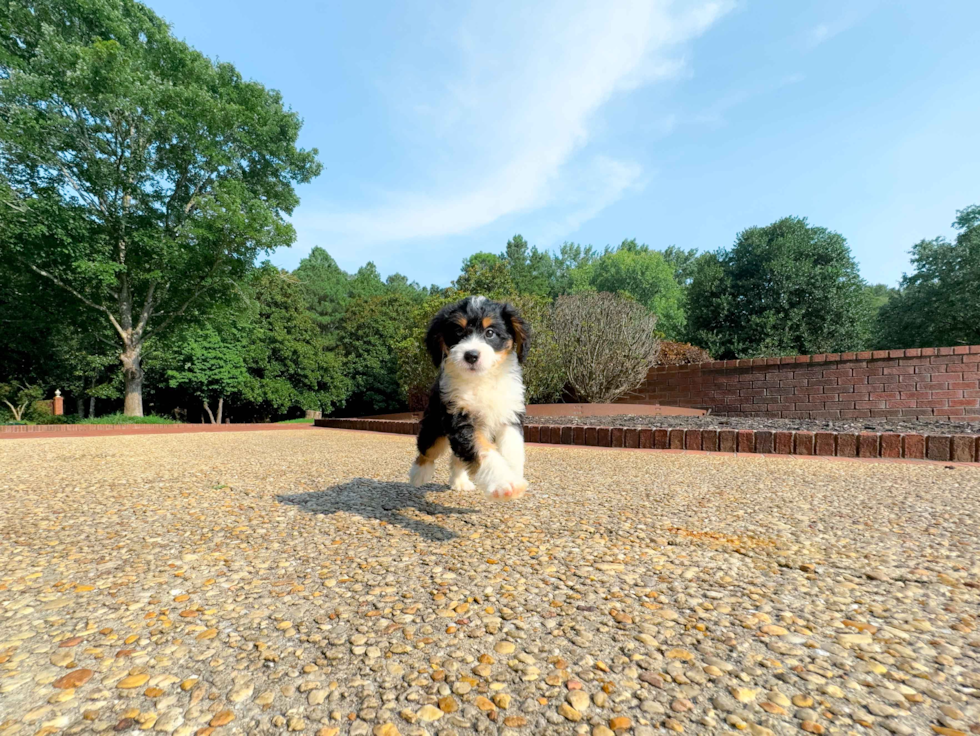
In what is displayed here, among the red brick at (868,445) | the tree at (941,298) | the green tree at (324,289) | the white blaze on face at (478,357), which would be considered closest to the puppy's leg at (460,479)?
the white blaze on face at (478,357)

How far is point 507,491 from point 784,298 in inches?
767

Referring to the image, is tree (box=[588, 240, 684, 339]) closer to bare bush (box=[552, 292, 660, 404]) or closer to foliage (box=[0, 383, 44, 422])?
bare bush (box=[552, 292, 660, 404])

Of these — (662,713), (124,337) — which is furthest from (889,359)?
(124,337)

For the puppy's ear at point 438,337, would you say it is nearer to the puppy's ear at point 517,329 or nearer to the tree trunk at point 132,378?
the puppy's ear at point 517,329

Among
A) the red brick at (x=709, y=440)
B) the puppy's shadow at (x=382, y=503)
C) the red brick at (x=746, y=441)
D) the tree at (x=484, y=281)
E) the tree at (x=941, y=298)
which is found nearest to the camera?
the puppy's shadow at (x=382, y=503)

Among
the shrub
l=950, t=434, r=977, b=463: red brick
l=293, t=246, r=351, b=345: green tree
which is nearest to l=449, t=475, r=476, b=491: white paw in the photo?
l=950, t=434, r=977, b=463: red brick

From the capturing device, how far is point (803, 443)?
5895mm

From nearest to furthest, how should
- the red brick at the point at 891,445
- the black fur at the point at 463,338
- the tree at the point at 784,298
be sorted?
the black fur at the point at 463,338, the red brick at the point at 891,445, the tree at the point at 784,298

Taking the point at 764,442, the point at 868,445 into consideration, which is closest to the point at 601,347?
the point at 764,442

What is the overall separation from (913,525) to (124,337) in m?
21.0

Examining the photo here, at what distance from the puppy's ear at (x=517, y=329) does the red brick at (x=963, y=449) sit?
4994mm

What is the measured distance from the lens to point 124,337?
17.2 m

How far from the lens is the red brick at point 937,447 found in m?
5.25

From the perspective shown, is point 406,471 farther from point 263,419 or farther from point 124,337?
point 263,419
